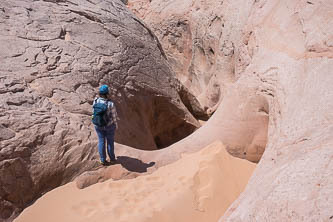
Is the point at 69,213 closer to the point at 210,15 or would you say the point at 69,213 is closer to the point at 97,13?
the point at 97,13

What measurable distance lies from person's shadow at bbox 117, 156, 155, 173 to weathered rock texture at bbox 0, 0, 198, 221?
321mm

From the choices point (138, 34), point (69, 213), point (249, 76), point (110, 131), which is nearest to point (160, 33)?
point (138, 34)

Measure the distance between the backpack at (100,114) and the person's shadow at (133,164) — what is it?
0.49 m

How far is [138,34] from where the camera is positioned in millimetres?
5648

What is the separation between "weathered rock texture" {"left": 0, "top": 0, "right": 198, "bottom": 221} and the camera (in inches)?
122

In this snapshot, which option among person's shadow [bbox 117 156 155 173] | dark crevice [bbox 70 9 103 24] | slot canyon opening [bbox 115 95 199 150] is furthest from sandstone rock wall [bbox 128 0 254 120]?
person's shadow [bbox 117 156 155 173]

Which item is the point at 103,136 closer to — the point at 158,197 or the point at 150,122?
the point at 158,197

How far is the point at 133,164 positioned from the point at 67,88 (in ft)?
4.10

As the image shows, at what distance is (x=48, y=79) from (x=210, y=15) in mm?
5578

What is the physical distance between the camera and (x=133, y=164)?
3.59m

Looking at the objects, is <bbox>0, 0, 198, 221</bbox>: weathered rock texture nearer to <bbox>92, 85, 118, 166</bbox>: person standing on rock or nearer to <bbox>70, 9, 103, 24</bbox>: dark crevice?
<bbox>70, 9, 103, 24</bbox>: dark crevice

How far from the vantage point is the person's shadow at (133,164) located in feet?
11.5

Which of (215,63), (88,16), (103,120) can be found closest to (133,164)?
(103,120)

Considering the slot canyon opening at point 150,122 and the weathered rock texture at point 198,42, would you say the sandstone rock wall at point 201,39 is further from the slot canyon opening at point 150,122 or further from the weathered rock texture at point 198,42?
the slot canyon opening at point 150,122
